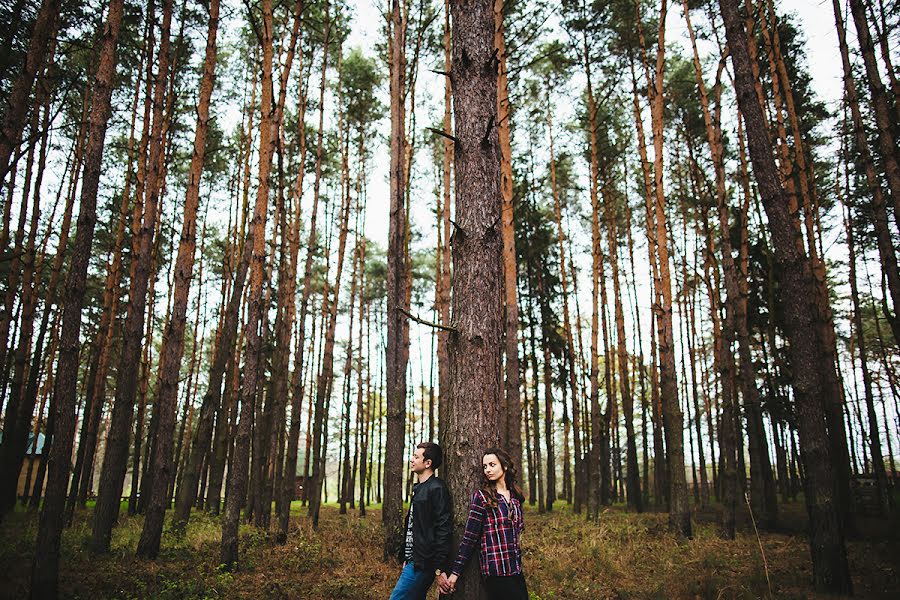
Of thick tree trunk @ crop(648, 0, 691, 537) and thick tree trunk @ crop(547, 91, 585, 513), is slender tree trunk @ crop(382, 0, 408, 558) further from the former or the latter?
thick tree trunk @ crop(547, 91, 585, 513)

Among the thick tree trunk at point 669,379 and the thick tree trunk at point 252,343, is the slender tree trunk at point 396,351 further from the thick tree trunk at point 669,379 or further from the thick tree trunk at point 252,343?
the thick tree trunk at point 669,379

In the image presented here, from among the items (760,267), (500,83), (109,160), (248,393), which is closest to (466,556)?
(248,393)

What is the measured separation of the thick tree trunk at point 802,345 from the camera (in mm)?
5453

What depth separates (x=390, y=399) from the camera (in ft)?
27.4

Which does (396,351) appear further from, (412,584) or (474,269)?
(474,269)

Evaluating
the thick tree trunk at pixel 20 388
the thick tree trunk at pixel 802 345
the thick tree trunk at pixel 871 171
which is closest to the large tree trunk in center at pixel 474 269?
the thick tree trunk at pixel 802 345

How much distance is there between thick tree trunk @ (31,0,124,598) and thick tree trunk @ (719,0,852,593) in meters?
7.88

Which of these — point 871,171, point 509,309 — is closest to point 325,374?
point 509,309

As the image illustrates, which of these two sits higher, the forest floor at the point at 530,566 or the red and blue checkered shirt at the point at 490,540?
the red and blue checkered shirt at the point at 490,540

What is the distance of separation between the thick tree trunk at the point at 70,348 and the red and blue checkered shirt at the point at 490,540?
4.45 m

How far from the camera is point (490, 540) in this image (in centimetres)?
296

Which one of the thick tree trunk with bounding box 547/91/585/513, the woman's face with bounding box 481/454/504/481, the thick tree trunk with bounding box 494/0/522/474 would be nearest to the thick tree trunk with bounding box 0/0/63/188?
the woman's face with bounding box 481/454/504/481

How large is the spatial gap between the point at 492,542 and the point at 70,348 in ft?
16.3

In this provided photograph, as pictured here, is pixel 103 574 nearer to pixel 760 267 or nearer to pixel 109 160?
pixel 109 160
